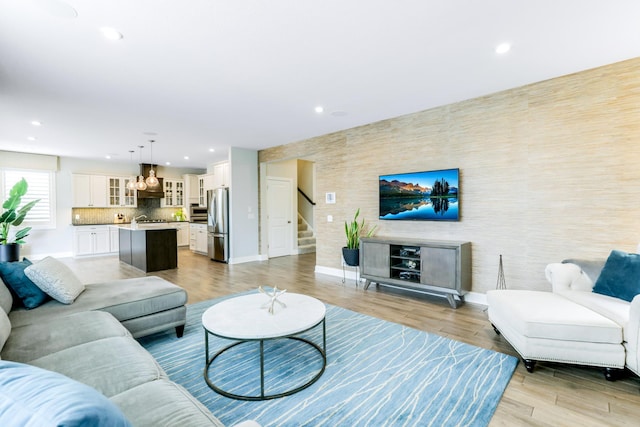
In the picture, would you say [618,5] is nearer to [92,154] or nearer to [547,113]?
[547,113]

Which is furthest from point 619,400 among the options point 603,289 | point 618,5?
point 618,5

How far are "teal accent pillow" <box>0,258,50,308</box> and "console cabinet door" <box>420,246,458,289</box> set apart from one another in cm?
402

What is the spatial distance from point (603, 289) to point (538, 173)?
4.68 ft

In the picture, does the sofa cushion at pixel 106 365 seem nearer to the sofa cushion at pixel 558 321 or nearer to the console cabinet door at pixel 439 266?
the sofa cushion at pixel 558 321

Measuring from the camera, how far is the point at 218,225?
23.0 ft

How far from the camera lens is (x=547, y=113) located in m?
3.33

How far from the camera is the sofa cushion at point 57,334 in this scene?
1688mm

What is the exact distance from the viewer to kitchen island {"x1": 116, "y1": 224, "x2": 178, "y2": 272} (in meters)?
5.92

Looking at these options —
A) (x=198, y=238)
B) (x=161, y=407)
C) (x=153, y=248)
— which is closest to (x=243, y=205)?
(x=153, y=248)

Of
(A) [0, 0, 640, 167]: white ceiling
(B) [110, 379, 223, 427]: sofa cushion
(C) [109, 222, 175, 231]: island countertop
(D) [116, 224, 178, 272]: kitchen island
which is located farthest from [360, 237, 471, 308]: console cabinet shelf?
(C) [109, 222, 175, 231]: island countertop

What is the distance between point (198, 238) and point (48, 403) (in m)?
8.53

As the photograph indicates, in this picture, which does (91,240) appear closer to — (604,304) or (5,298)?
(5,298)

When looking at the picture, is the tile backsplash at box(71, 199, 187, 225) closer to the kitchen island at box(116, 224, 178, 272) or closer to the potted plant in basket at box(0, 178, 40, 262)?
the potted plant in basket at box(0, 178, 40, 262)

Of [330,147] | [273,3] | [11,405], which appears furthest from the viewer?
[330,147]
